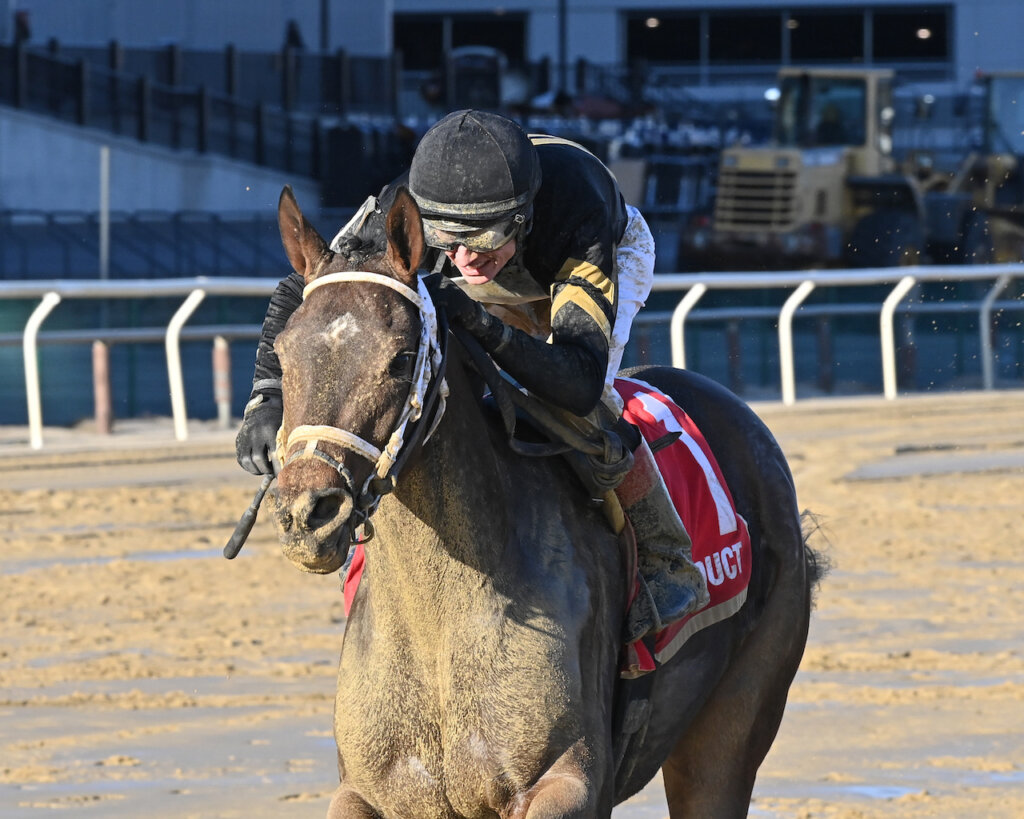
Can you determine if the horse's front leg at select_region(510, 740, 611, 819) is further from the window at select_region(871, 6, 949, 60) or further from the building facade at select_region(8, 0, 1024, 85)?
the window at select_region(871, 6, 949, 60)

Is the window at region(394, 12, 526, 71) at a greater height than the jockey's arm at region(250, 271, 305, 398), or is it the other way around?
the window at region(394, 12, 526, 71)

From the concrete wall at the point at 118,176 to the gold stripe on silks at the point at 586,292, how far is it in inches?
897

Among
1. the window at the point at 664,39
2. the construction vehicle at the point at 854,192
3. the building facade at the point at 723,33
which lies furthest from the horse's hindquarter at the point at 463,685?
the window at the point at 664,39

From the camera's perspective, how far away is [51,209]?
27188mm

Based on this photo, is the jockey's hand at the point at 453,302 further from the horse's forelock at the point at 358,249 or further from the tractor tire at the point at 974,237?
the tractor tire at the point at 974,237

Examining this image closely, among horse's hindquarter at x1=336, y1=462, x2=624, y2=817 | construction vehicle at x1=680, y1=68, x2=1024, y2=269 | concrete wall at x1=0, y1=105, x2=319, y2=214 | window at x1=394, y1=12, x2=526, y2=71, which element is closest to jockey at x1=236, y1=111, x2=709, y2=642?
horse's hindquarter at x1=336, y1=462, x2=624, y2=817

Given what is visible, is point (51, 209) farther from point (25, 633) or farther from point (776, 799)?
point (776, 799)

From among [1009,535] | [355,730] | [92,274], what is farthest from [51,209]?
[355,730]

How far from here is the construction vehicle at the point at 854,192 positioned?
25.3 metres

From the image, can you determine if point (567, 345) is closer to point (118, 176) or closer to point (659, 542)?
point (659, 542)

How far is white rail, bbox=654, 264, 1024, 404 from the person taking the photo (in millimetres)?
14109

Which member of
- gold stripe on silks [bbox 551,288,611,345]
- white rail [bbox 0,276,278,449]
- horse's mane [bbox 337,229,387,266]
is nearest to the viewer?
horse's mane [bbox 337,229,387,266]

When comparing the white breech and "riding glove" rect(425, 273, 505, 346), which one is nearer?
"riding glove" rect(425, 273, 505, 346)

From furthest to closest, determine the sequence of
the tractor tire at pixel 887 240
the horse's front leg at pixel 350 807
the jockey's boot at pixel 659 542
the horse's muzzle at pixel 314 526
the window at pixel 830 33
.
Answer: the window at pixel 830 33, the tractor tire at pixel 887 240, the jockey's boot at pixel 659 542, the horse's front leg at pixel 350 807, the horse's muzzle at pixel 314 526
